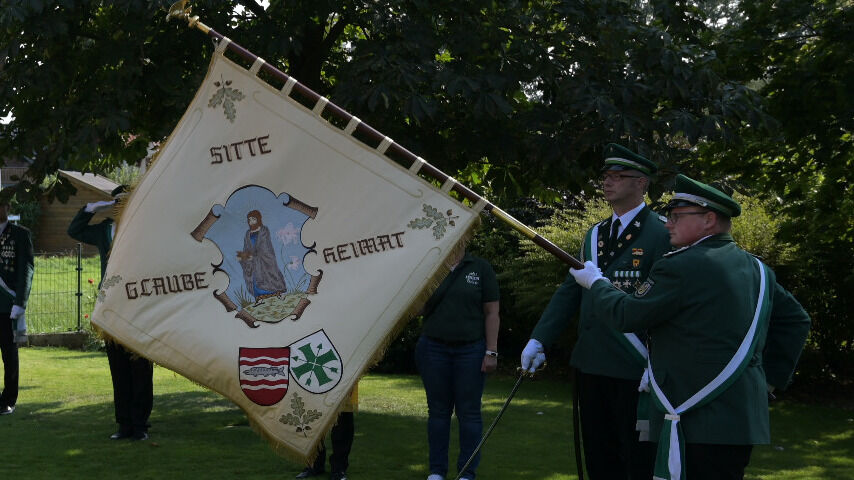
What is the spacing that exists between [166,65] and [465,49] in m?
2.48

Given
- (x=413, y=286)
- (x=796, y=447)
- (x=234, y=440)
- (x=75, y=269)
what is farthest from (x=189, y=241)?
(x=75, y=269)

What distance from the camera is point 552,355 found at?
1608cm

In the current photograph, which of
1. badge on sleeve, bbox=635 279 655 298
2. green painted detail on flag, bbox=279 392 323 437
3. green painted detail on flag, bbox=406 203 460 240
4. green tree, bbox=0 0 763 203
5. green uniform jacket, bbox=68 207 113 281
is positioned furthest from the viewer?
green uniform jacket, bbox=68 207 113 281

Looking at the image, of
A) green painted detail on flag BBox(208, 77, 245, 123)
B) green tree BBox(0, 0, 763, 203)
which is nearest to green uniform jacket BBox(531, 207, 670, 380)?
green painted detail on flag BBox(208, 77, 245, 123)

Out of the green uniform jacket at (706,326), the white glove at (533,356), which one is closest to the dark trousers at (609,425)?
the white glove at (533,356)

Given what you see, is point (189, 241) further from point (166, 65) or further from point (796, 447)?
point (796, 447)

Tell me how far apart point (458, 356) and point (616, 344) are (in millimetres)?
2210

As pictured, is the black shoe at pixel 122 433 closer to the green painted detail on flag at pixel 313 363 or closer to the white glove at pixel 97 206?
the white glove at pixel 97 206

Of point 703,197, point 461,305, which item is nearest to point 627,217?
point 703,197

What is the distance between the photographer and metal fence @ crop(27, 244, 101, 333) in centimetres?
2053

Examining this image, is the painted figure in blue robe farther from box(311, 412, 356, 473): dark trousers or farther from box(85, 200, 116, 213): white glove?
box(85, 200, 116, 213): white glove

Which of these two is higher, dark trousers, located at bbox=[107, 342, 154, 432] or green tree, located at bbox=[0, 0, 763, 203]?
green tree, located at bbox=[0, 0, 763, 203]

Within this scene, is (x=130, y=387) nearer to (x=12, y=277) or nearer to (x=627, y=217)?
(x=12, y=277)

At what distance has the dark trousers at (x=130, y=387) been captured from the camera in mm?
9078
